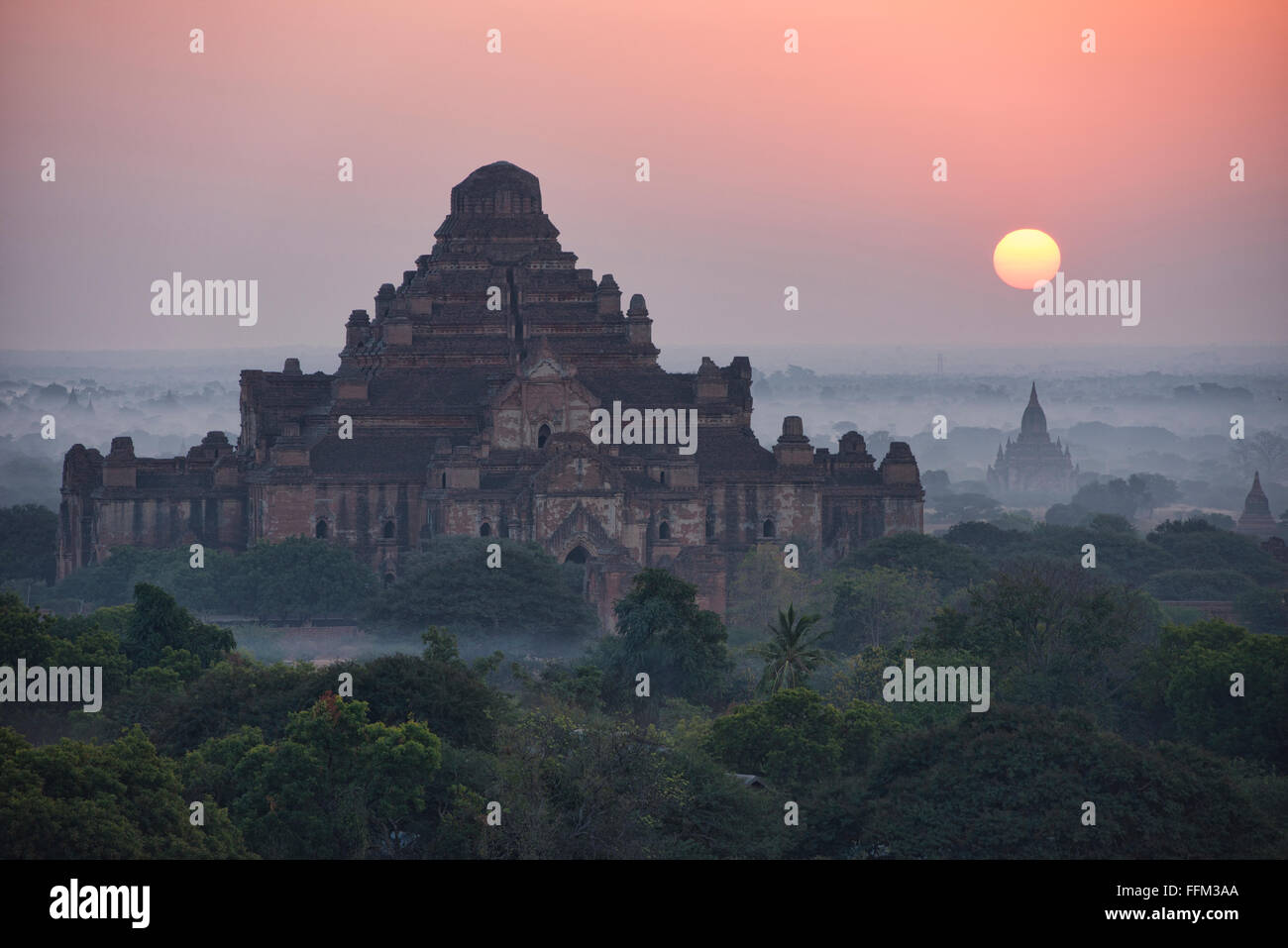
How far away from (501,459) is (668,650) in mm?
23069

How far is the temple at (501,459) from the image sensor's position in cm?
8431

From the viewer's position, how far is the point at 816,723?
52219mm

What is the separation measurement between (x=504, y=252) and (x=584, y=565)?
20.7 meters

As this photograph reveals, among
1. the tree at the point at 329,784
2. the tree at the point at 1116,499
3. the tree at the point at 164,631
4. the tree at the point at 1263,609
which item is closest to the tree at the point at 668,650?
the tree at the point at 164,631

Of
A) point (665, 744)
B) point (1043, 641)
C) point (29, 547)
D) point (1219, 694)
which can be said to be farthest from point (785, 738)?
point (29, 547)

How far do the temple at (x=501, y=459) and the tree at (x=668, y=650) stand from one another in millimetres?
13931

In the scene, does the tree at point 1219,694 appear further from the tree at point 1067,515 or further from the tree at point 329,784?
the tree at point 1067,515

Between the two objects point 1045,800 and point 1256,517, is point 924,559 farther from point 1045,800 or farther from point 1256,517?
point 1256,517

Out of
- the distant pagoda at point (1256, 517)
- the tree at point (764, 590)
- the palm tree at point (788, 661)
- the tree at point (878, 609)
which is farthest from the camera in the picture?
the distant pagoda at point (1256, 517)

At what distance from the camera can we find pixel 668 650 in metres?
64.6

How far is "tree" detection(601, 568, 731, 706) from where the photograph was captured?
6388 cm

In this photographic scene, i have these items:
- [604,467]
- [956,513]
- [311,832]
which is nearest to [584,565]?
[604,467]

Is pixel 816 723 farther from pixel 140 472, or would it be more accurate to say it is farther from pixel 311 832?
pixel 140 472
